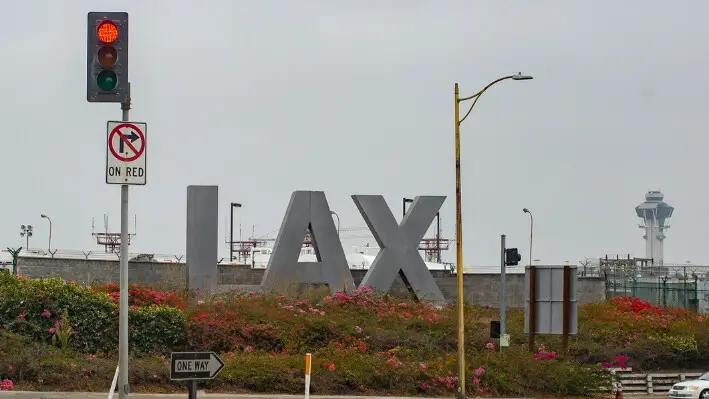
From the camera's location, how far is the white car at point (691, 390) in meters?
34.9

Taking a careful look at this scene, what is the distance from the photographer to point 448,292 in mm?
51688

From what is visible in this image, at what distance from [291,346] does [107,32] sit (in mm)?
21551

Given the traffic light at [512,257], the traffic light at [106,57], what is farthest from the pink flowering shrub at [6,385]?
the traffic light at [106,57]

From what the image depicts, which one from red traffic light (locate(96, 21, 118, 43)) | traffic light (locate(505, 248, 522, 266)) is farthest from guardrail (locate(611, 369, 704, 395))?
red traffic light (locate(96, 21, 118, 43))

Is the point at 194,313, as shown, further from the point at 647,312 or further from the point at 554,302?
the point at 647,312

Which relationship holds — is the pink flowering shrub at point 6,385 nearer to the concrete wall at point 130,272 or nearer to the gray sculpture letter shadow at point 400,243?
the concrete wall at point 130,272

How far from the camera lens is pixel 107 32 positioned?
15.1 metres

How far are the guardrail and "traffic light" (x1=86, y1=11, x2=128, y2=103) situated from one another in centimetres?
2612

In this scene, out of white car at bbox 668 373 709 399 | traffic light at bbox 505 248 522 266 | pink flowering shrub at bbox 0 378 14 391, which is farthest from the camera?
white car at bbox 668 373 709 399

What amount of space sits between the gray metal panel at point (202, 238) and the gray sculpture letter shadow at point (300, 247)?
2281mm

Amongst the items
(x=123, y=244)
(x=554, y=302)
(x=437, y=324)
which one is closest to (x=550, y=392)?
(x=554, y=302)

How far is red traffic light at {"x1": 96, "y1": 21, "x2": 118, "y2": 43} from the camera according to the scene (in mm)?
15141

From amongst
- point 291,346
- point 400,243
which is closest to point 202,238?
point 400,243

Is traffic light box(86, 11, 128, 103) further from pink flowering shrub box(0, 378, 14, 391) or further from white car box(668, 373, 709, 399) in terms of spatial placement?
white car box(668, 373, 709, 399)
